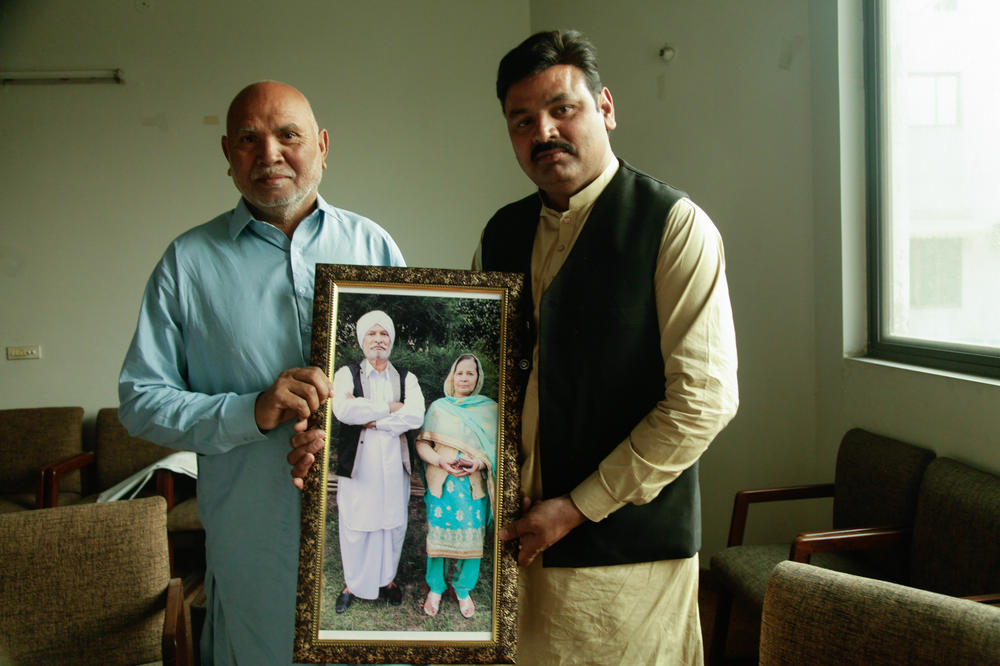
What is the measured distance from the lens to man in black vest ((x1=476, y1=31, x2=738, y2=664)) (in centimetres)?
125

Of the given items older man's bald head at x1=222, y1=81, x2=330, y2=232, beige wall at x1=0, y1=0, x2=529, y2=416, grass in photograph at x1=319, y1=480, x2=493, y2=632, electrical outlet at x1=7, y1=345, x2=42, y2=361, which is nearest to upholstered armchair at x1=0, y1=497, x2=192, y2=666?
grass in photograph at x1=319, y1=480, x2=493, y2=632

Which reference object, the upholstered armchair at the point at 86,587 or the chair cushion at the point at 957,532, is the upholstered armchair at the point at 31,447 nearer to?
the upholstered armchair at the point at 86,587

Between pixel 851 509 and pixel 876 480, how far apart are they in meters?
0.18

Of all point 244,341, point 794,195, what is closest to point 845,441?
point 794,195

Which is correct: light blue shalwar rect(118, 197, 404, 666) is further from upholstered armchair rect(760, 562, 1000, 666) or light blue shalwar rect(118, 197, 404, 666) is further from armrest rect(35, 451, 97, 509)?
armrest rect(35, 451, 97, 509)

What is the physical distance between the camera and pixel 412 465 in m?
1.23

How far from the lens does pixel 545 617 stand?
1.36m

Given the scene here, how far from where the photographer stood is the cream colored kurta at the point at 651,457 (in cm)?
124

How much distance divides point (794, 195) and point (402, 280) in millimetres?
2278

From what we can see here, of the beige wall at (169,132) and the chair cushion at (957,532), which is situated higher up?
the beige wall at (169,132)

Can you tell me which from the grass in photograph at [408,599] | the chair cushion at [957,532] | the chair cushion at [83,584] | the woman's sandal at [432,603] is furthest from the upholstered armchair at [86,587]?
the chair cushion at [957,532]

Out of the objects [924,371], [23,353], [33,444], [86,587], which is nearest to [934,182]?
[924,371]

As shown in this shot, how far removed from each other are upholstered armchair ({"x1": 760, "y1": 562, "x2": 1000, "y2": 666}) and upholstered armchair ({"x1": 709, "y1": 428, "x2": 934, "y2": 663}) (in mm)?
1210

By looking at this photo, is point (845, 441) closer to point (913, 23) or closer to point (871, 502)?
point (871, 502)
